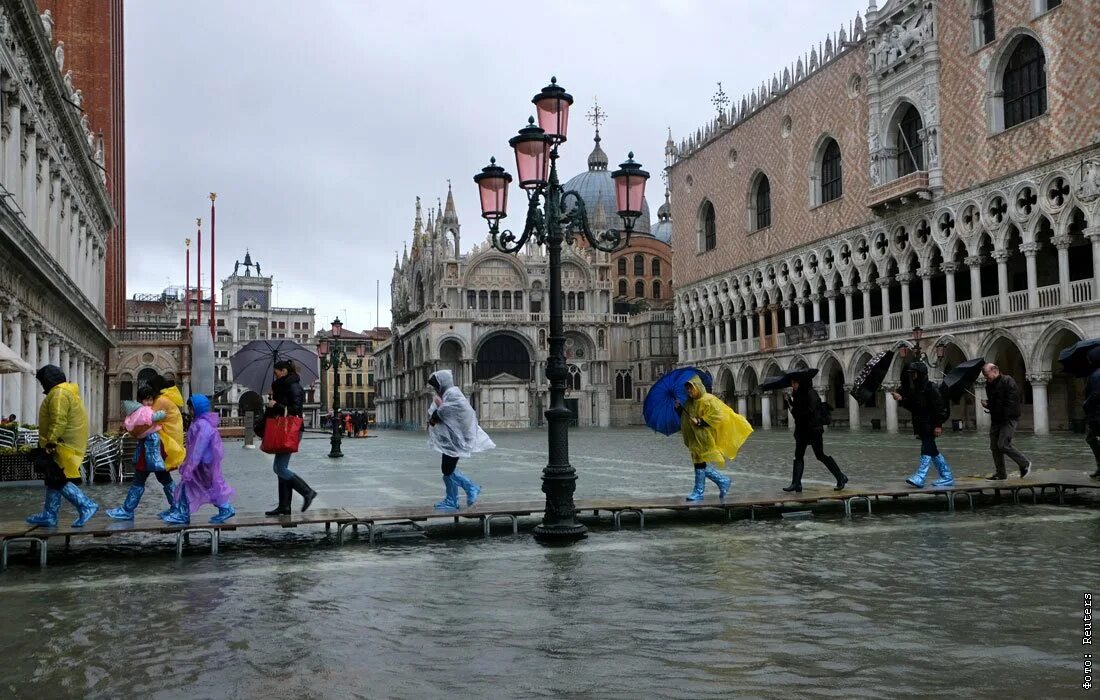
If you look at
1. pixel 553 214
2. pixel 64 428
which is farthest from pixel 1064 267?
pixel 64 428

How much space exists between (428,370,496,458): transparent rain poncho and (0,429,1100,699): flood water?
99cm

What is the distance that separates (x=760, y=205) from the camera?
155ft

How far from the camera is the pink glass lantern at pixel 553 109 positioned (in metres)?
9.75

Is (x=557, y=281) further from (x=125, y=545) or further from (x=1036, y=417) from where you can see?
(x=1036, y=417)

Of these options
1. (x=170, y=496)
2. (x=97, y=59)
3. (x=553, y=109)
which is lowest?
(x=170, y=496)

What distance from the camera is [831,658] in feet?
15.7

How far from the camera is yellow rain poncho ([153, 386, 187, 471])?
31.9 ft

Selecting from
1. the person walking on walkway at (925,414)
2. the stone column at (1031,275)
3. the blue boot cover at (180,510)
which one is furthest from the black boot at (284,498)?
the stone column at (1031,275)

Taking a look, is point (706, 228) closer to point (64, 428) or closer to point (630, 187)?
point (630, 187)

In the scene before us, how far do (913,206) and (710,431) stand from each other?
27365 mm

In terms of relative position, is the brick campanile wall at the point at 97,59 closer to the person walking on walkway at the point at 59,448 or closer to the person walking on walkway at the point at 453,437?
the person walking on walkway at the point at 59,448

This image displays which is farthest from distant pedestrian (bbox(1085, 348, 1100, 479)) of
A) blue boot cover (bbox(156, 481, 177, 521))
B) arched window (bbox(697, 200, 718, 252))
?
arched window (bbox(697, 200, 718, 252))

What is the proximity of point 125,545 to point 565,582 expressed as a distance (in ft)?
16.1

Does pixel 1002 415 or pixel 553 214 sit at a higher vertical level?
pixel 553 214
